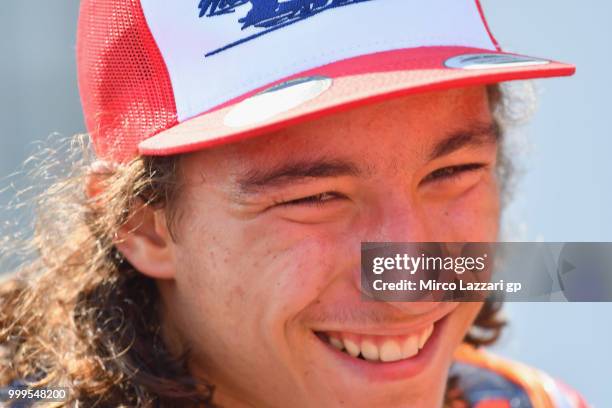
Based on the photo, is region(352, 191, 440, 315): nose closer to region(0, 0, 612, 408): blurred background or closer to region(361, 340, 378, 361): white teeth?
region(361, 340, 378, 361): white teeth

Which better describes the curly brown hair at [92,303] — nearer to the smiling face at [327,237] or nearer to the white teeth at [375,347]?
the smiling face at [327,237]

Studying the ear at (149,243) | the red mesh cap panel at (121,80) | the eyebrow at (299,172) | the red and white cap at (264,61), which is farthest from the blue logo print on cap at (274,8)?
the ear at (149,243)

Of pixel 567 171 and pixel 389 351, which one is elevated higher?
pixel 389 351

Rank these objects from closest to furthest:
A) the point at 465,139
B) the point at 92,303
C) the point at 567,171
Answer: the point at 465,139, the point at 92,303, the point at 567,171

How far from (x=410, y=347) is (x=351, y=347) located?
10cm

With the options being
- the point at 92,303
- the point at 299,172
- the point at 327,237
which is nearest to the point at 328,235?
the point at 327,237

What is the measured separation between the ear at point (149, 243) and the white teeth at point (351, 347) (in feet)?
0.99

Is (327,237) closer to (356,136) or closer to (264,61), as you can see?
(356,136)

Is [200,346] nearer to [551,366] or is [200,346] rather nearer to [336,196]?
[336,196]

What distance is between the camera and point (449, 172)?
1.51 metres

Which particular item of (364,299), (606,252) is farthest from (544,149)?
(364,299)

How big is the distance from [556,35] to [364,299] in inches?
70.4

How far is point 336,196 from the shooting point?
1.43 metres

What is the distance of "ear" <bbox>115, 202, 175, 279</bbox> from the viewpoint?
5.16 feet
